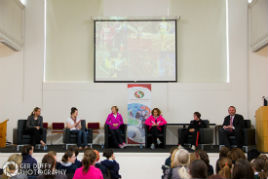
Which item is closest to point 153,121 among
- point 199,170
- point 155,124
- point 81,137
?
point 155,124

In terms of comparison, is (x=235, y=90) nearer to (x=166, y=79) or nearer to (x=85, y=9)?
(x=166, y=79)

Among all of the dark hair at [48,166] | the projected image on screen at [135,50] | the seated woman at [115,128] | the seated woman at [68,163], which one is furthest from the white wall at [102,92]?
the dark hair at [48,166]

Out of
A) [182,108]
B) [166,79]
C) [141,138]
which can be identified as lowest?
[141,138]

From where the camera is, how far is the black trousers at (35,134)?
8.30 m

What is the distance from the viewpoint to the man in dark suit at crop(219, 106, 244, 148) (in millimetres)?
8180

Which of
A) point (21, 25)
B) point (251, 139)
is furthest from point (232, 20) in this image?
point (21, 25)

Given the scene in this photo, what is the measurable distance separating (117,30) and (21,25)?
8.35 feet

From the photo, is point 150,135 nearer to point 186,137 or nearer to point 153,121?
point 153,121

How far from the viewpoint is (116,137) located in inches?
344

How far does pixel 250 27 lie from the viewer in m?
9.95

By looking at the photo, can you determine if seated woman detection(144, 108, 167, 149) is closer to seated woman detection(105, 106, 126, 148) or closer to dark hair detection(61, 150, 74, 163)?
seated woman detection(105, 106, 126, 148)

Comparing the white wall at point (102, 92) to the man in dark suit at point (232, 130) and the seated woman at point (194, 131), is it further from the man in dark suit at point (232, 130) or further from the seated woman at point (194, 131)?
the man in dark suit at point (232, 130)

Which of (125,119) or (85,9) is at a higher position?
(85,9)

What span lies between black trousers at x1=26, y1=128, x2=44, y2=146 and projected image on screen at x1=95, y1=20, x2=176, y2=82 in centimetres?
233
